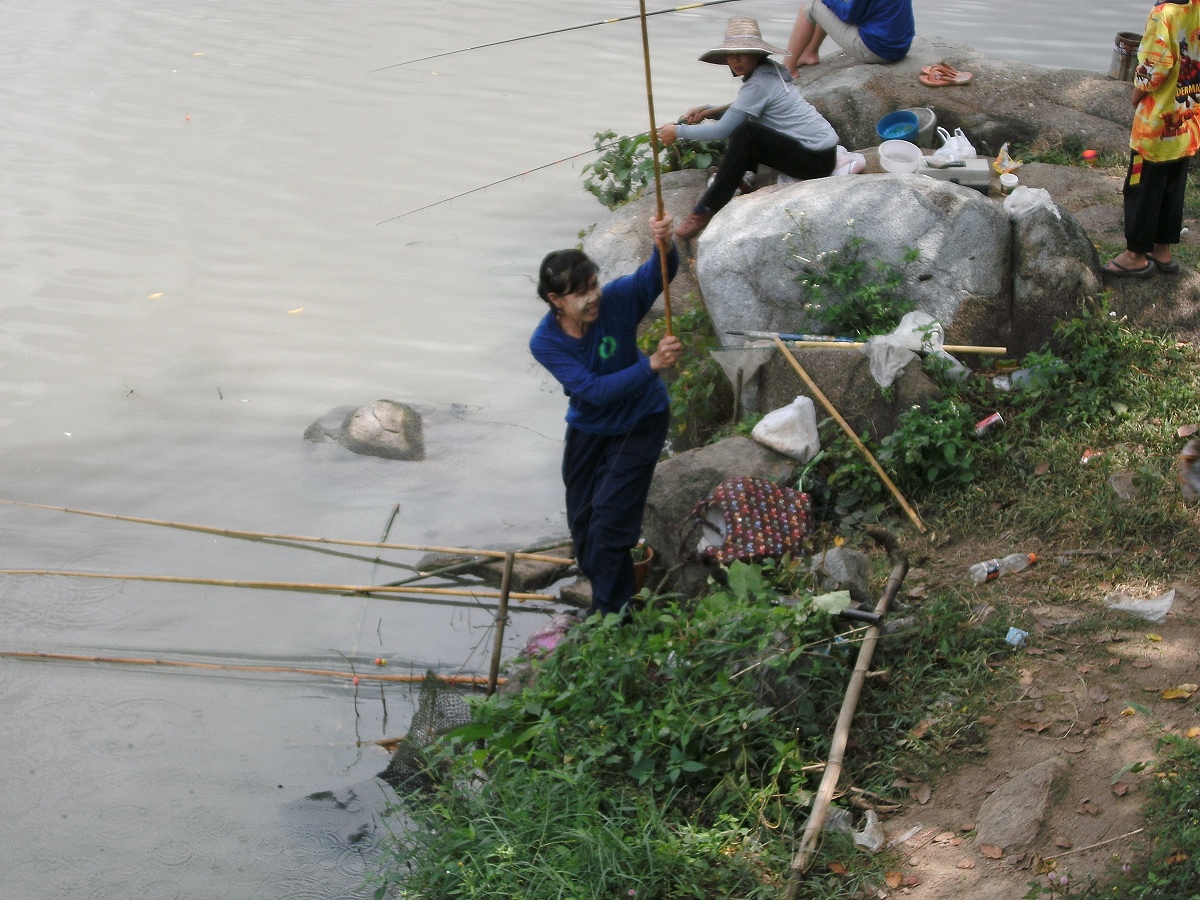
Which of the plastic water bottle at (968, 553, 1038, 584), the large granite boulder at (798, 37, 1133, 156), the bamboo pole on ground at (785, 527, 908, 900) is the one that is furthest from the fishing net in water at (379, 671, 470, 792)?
the large granite boulder at (798, 37, 1133, 156)

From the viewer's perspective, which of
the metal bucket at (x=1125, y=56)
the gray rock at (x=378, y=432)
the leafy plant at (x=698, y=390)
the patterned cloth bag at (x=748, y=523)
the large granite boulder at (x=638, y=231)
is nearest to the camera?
the patterned cloth bag at (x=748, y=523)

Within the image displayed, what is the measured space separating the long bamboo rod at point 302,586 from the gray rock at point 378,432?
121cm

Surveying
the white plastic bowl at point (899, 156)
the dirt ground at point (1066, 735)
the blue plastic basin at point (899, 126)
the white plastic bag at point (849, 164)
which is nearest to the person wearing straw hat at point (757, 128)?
the white plastic bag at point (849, 164)

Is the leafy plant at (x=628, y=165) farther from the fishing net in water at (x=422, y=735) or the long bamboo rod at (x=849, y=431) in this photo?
the fishing net in water at (x=422, y=735)

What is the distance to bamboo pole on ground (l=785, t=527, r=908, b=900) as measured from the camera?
2959 millimetres

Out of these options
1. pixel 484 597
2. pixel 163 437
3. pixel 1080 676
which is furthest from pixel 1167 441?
pixel 163 437

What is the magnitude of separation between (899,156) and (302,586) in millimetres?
3949

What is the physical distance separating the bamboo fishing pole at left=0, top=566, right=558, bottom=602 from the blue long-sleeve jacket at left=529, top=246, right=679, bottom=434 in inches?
44.2

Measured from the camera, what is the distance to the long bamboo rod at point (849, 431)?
4.51m

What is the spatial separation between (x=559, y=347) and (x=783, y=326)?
1.75 meters

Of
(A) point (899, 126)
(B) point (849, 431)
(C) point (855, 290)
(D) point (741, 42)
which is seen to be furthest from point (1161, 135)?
(A) point (899, 126)

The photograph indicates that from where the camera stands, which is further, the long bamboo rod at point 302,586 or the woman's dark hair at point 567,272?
the long bamboo rod at point 302,586

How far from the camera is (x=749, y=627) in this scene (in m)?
3.51

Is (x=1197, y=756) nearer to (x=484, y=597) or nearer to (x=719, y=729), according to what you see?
(x=719, y=729)
